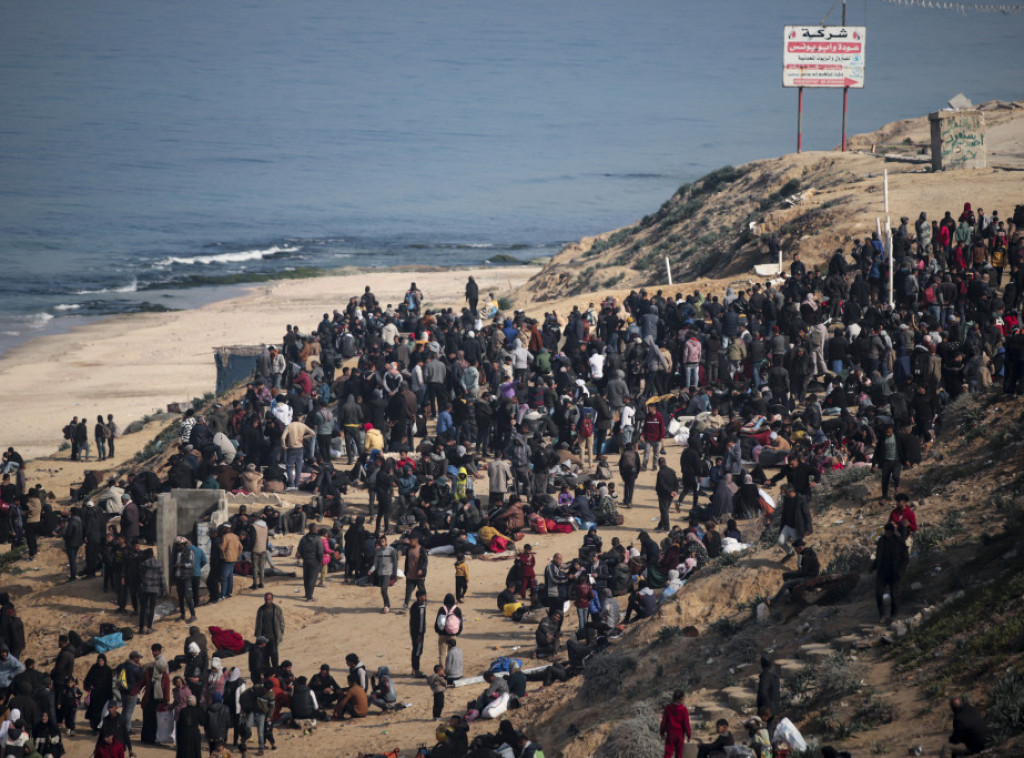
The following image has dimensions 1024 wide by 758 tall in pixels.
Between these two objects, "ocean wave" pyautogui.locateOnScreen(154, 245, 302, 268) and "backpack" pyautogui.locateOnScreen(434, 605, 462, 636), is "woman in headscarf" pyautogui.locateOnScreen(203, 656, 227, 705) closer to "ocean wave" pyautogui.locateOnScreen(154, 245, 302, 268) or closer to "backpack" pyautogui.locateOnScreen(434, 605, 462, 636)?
"backpack" pyautogui.locateOnScreen(434, 605, 462, 636)

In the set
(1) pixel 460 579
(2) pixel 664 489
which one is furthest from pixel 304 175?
(1) pixel 460 579

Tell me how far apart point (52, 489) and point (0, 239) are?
6592cm

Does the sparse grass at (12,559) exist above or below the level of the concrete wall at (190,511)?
below

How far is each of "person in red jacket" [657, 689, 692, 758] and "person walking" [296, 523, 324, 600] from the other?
8.13 metres

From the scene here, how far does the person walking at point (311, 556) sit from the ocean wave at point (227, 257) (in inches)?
2530

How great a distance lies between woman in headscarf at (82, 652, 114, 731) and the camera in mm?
14953

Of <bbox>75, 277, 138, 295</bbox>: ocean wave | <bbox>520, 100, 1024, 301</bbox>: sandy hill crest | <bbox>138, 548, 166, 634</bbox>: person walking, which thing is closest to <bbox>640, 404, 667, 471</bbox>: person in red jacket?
<bbox>138, 548, 166, 634</bbox>: person walking

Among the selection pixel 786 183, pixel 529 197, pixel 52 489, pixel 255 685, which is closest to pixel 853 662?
pixel 255 685

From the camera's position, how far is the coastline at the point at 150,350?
3694 centimetres

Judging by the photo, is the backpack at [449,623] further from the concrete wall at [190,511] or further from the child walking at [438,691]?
the concrete wall at [190,511]

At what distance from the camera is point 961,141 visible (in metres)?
35.3

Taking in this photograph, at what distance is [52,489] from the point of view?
1044 inches

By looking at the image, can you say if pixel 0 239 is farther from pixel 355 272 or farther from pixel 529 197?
pixel 529 197

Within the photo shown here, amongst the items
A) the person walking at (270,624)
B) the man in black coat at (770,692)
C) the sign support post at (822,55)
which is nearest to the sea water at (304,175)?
the sign support post at (822,55)
